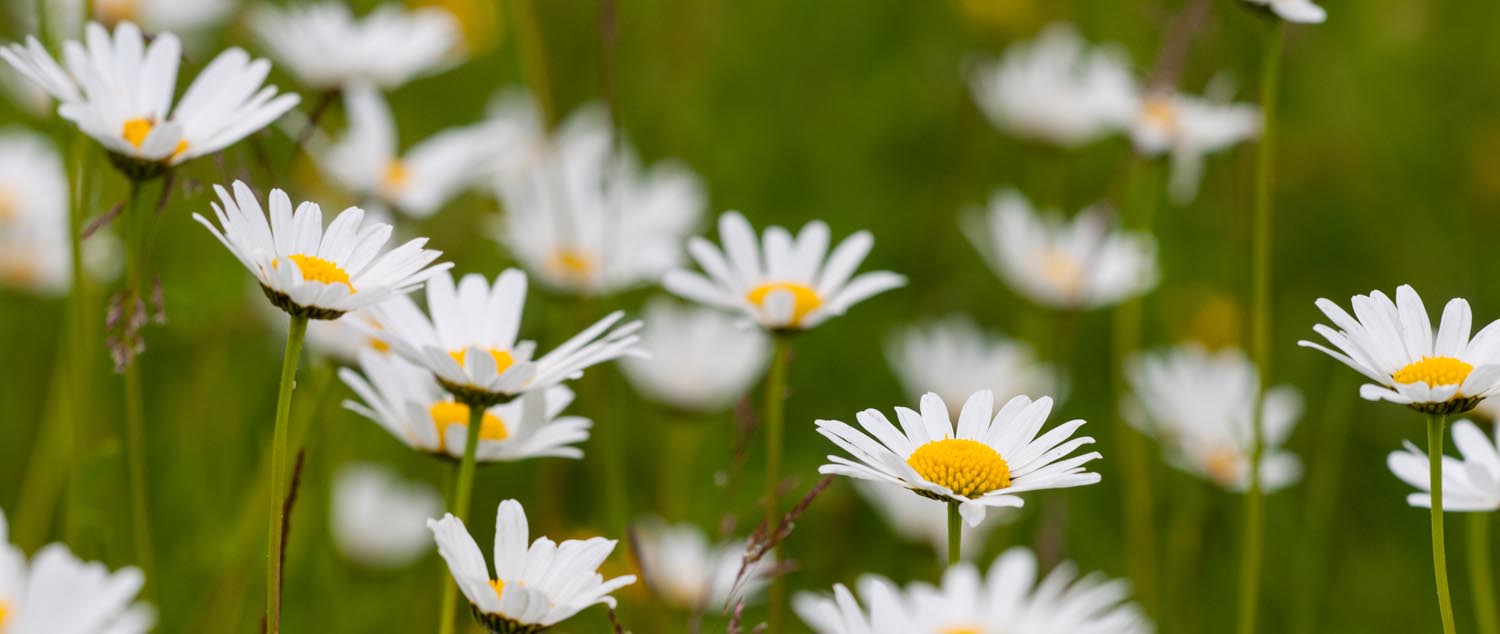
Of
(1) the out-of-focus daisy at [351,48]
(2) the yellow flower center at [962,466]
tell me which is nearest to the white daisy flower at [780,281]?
(2) the yellow flower center at [962,466]

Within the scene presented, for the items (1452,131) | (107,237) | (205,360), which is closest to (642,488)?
(205,360)

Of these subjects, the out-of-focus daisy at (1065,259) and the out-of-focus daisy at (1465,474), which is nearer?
the out-of-focus daisy at (1465,474)

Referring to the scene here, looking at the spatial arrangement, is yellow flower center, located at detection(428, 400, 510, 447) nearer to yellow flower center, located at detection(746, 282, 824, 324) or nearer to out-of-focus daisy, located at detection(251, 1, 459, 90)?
yellow flower center, located at detection(746, 282, 824, 324)

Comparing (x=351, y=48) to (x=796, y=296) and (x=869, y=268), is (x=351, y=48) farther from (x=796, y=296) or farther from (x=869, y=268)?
(x=869, y=268)

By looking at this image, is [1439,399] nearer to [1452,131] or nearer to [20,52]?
[20,52]

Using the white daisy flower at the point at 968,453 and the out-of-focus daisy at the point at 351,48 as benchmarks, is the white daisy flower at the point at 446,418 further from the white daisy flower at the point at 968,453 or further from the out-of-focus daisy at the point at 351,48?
the out-of-focus daisy at the point at 351,48

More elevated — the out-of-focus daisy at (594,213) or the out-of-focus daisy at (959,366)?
the out-of-focus daisy at (594,213)
